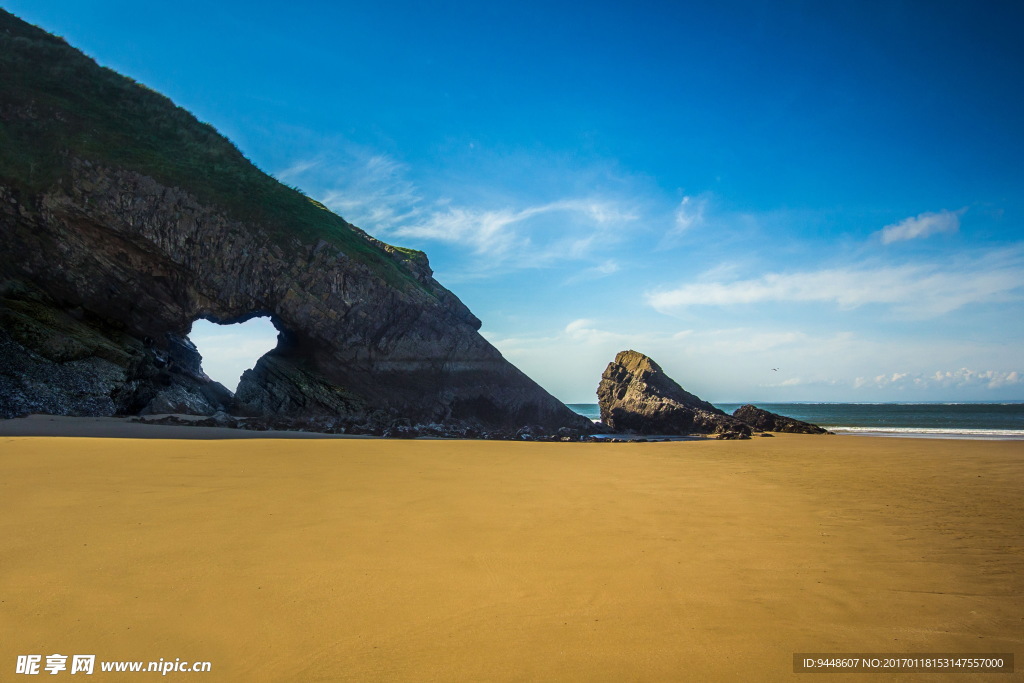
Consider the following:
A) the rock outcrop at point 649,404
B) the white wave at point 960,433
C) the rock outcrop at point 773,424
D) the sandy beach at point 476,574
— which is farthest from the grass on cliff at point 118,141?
the white wave at point 960,433

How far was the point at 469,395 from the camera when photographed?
20047 mm

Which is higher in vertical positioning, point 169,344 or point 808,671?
point 169,344

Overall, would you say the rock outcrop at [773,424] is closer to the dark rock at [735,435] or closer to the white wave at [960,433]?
the white wave at [960,433]

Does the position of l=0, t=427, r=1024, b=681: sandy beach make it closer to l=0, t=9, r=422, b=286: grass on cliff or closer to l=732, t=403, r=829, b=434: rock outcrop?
l=0, t=9, r=422, b=286: grass on cliff

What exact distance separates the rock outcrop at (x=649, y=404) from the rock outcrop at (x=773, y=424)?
1.31 meters

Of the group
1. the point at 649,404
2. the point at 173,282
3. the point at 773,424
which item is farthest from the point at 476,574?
the point at 773,424

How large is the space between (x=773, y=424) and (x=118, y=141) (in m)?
28.9

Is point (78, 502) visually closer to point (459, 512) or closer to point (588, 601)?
point (459, 512)

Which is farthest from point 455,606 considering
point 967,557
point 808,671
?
point 967,557

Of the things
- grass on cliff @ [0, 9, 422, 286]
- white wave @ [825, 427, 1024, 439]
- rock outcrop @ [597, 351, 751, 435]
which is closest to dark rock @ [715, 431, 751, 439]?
rock outcrop @ [597, 351, 751, 435]

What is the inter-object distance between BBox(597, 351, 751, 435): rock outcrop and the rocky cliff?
3.72 m

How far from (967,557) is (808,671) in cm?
286

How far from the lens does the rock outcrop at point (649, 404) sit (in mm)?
21531

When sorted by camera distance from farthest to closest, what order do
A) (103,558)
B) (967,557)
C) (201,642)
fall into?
(967,557) < (103,558) < (201,642)
